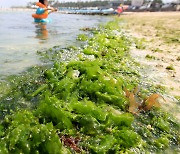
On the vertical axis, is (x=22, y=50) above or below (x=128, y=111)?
below

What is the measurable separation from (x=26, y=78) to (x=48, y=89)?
807 millimetres

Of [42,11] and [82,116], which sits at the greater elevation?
[82,116]

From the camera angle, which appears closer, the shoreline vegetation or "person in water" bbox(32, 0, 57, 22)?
the shoreline vegetation

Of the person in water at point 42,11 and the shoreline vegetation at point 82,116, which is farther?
the person in water at point 42,11

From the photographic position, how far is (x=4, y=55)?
620 cm

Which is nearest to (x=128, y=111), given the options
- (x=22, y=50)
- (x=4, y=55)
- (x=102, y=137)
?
(x=102, y=137)

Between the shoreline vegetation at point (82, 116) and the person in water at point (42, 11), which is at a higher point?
the shoreline vegetation at point (82, 116)

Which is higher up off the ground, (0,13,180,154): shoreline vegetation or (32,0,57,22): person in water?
(0,13,180,154): shoreline vegetation

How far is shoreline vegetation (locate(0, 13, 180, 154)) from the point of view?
92.8 inches

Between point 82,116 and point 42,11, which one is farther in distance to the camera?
point 42,11

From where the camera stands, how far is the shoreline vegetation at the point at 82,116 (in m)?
2.36

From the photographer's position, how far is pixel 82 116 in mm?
2828

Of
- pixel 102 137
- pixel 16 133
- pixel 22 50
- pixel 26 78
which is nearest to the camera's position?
pixel 16 133

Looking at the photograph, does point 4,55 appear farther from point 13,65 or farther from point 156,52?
point 156,52
